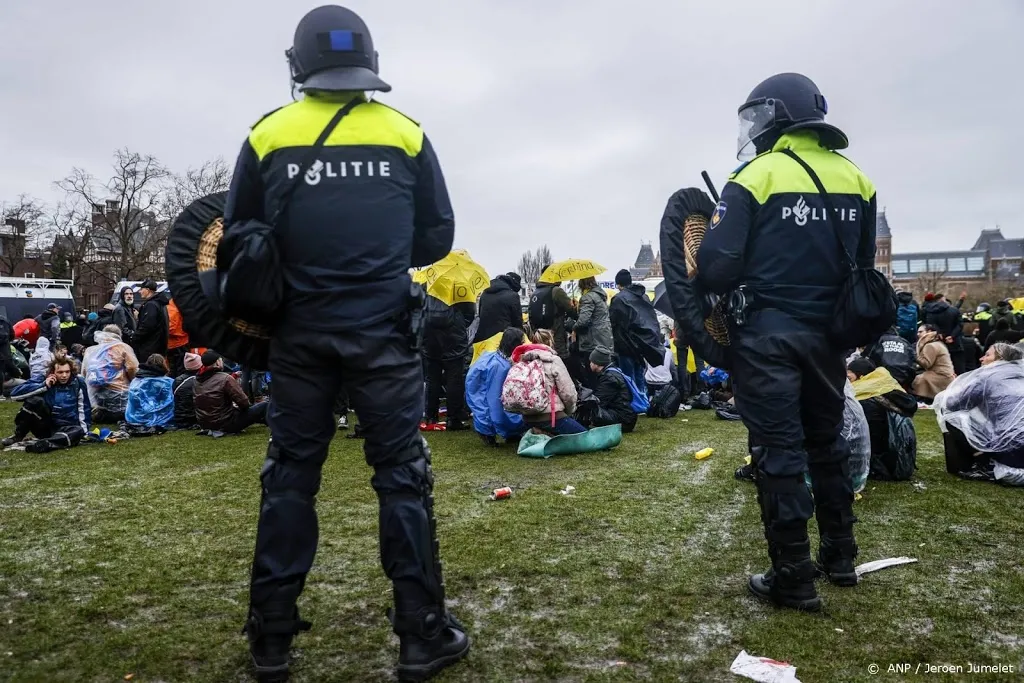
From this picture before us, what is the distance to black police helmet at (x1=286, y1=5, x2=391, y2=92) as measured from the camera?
2752 mm

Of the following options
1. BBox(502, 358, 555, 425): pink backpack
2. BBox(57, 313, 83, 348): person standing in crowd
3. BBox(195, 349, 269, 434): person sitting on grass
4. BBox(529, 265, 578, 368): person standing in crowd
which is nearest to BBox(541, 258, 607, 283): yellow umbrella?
BBox(529, 265, 578, 368): person standing in crowd

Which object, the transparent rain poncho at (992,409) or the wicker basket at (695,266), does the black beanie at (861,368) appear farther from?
the wicker basket at (695,266)

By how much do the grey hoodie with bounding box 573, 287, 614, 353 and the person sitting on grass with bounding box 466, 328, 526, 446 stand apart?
6.59 ft

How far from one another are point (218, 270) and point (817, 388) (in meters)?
2.68

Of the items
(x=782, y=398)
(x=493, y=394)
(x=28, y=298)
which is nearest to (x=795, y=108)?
(x=782, y=398)

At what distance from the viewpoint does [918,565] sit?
3896 mm

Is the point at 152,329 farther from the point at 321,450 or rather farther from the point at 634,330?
the point at 321,450

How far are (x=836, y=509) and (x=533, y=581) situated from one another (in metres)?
1.54

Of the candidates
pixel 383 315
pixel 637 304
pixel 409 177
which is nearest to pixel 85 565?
pixel 383 315

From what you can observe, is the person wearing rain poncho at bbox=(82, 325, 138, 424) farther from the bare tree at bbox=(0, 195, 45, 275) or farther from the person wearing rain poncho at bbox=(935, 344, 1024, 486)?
the bare tree at bbox=(0, 195, 45, 275)

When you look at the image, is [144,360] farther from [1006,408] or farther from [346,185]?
[1006,408]

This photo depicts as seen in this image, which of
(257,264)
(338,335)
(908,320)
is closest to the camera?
(257,264)

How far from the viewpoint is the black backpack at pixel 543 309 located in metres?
10.6

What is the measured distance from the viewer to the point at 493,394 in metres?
7.95
